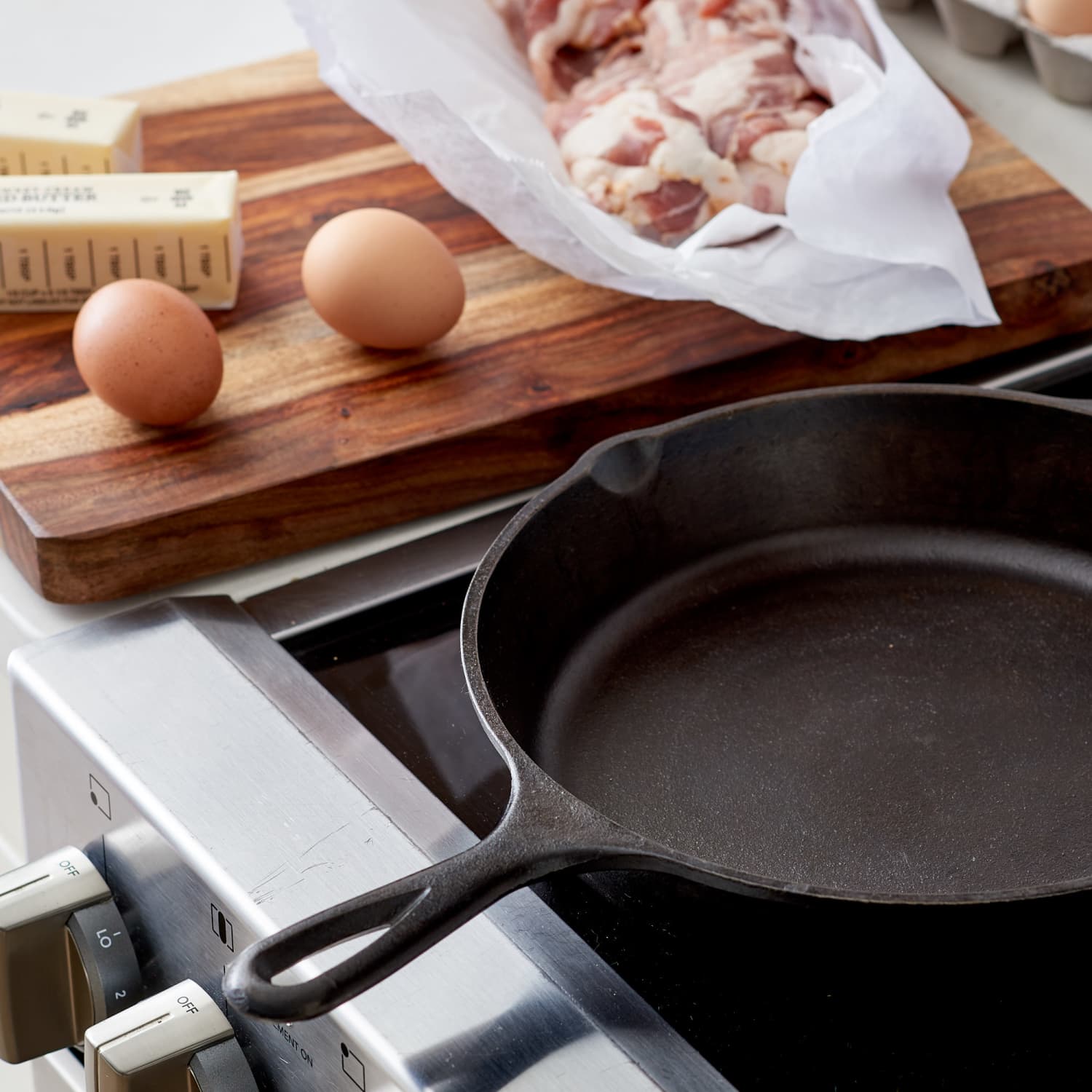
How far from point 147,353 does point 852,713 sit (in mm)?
363

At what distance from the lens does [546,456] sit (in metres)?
0.75

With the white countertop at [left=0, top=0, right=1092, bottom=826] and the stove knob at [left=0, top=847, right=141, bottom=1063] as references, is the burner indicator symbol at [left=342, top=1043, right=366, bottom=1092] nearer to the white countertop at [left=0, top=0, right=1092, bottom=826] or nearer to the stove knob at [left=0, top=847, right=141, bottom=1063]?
the stove knob at [left=0, top=847, right=141, bottom=1063]

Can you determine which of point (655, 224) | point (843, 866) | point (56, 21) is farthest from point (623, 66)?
point (56, 21)

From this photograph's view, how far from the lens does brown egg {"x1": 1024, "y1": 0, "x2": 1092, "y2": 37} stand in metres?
0.95

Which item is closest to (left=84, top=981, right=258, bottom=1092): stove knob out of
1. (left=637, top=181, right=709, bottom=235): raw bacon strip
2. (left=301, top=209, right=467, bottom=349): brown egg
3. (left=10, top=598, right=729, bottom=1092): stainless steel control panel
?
(left=10, top=598, right=729, bottom=1092): stainless steel control panel

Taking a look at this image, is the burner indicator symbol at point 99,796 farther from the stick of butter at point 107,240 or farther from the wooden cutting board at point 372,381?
the stick of butter at point 107,240

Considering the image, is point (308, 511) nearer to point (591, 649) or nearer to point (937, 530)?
point (591, 649)

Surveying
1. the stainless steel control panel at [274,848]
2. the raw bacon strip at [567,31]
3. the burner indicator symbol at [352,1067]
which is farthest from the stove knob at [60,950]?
the raw bacon strip at [567,31]

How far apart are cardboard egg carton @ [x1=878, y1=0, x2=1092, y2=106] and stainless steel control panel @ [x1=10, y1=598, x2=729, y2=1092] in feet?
2.29

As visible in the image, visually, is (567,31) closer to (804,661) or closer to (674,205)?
(674,205)

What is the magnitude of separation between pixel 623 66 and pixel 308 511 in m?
0.43

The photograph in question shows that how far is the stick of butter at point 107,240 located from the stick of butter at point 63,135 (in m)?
0.05

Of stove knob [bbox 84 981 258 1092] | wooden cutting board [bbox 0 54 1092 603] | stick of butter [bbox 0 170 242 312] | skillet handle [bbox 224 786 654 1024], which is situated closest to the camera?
skillet handle [bbox 224 786 654 1024]

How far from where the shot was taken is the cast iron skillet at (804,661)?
43cm
